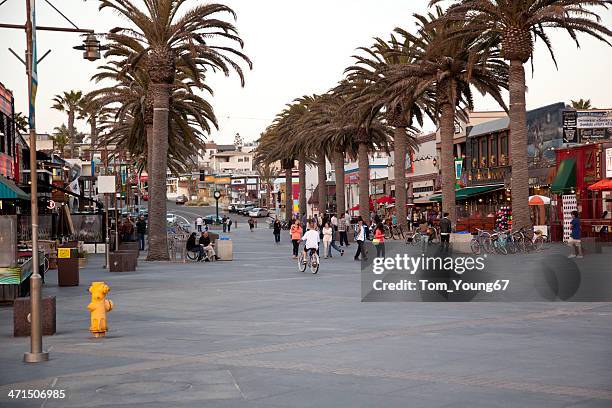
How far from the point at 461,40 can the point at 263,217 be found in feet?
289

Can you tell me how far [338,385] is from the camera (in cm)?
984

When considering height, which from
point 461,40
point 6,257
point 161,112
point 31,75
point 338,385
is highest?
point 461,40

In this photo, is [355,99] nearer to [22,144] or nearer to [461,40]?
[461,40]

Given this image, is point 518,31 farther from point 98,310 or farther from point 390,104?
point 98,310

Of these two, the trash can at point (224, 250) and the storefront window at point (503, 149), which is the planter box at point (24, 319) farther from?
the storefront window at point (503, 149)

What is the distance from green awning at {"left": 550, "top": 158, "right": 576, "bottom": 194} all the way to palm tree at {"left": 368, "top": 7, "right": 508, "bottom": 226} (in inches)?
328

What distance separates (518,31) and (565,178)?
15.8 metres

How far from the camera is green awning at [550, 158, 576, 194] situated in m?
48.7

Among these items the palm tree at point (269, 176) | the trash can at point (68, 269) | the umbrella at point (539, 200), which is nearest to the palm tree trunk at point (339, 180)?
the umbrella at point (539, 200)

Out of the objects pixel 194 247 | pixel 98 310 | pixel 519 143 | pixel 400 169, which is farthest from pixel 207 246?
pixel 98 310

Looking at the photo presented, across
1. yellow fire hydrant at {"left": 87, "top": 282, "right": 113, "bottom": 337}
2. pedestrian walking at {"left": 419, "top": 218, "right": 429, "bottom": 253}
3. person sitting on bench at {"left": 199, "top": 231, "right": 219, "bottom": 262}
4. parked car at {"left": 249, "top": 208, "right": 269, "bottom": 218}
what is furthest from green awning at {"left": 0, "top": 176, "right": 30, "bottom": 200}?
parked car at {"left": 249, "top": 208, "right": 269, "bottom": 218}

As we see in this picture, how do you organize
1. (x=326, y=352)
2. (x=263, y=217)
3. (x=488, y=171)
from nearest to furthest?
1. (x=326, y=352)
2. (x=488, y=171)
3. (x=263, y=217)

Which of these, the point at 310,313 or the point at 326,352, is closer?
the point at 326,352

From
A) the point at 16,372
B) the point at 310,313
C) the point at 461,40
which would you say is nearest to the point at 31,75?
the point at 16,372
